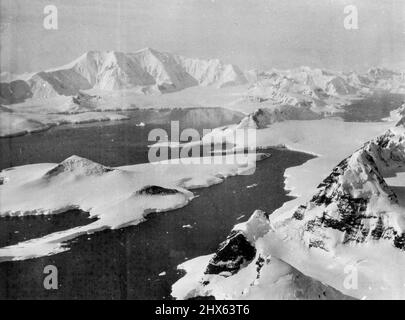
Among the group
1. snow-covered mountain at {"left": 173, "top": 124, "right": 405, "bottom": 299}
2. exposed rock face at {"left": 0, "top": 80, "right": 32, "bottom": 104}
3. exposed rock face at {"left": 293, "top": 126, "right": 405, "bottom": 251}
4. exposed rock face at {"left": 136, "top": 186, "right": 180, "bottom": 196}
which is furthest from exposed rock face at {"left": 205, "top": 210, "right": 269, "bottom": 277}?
exposed rock face at {"left": 0, "top": 80, "right": 32, "bottom": 104}

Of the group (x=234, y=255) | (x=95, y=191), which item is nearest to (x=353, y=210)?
(x=234, y=255)

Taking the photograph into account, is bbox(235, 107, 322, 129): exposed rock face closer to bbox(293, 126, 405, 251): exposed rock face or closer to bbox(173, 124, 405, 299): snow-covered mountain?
bbox(293, 126, 405, 251): exposed rock face

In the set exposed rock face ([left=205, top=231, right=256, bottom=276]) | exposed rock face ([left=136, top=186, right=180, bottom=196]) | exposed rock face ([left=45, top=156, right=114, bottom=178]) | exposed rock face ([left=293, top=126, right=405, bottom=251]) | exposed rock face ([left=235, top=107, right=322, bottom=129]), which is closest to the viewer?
exposed rock face ([left=205, top=231, right=256, bottom=276])

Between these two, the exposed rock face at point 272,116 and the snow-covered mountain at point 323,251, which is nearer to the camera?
the snow-covered mountain at point 323,251

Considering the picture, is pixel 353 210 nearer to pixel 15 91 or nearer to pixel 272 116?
pixel 272 116

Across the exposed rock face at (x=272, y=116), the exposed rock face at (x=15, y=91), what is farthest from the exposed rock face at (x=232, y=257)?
the exposed rock face at (x=15, y=91)

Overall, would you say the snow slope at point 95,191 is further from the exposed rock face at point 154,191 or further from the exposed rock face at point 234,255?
the exposed rock face at point 234,255

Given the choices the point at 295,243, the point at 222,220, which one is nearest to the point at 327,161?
the point at 222,220

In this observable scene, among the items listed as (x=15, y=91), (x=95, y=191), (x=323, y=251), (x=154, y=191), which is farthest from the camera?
(x=15, y=91)
